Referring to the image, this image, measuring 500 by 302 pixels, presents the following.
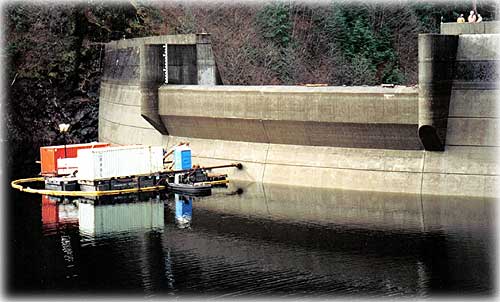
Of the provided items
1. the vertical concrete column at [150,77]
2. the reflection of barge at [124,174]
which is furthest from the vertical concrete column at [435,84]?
the vertical concrete column at [150,77]

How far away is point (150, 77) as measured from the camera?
57156mm

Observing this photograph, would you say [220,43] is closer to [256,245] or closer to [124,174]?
[124,174]

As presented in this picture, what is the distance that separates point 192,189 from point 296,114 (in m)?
6.25

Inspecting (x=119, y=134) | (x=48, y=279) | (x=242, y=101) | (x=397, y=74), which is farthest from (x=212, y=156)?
(x=397, y=74)

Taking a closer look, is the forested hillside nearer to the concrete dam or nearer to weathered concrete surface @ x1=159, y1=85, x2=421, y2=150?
the concrete dam

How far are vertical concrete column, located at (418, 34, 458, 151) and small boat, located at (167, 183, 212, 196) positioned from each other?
1080cm

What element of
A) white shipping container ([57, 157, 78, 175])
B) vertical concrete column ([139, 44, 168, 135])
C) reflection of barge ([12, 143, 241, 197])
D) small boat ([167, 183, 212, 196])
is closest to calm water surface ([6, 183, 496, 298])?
small boat ([167, 183, 212, 196])

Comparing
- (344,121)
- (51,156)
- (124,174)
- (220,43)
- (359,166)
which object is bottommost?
(124,174)

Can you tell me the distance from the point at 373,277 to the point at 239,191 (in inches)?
686

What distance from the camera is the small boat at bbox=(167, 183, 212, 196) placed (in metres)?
49.6

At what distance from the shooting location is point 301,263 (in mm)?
35531

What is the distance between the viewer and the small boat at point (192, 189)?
49.6 m

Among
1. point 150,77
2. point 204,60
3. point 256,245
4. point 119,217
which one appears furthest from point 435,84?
point 150,77

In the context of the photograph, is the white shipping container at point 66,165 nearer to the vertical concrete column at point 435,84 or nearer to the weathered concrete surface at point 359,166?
the weathered concrete surface at point 359,166
